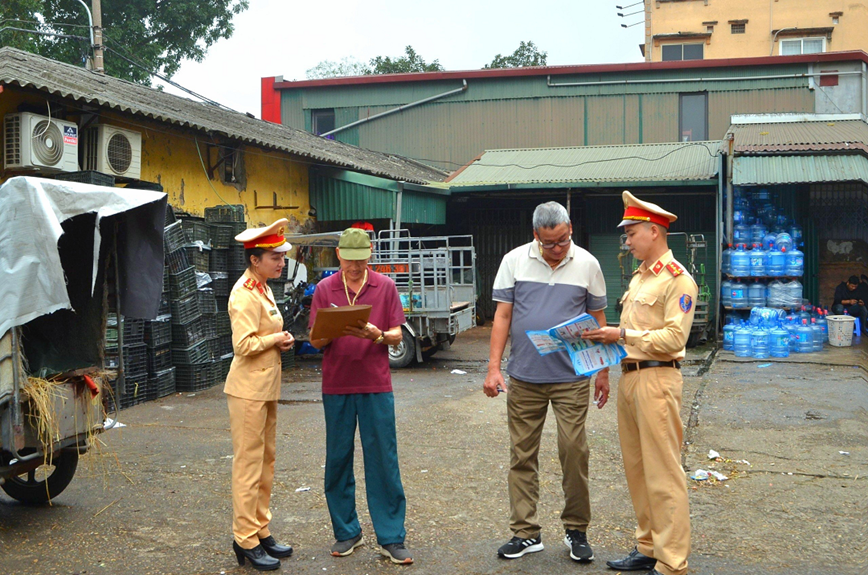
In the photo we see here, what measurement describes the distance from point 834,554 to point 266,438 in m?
3.49

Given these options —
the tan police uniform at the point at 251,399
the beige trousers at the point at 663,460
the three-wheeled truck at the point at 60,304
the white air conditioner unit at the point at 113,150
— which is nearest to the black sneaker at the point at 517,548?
the beige trousers at the point at 663,460

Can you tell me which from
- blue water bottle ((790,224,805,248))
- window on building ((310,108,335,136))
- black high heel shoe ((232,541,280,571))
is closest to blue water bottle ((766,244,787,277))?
blue water bottle ((790,224,805,248))

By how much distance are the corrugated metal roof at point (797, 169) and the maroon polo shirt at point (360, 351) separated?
11036mm

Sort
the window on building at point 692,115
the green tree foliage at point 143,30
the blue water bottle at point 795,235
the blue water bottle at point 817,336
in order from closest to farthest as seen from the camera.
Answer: the blue water bottle at point 817,336 → the blue water bottle at point 795,235 → the window on building at point 692,115 → the green tree foliage at point 143,30

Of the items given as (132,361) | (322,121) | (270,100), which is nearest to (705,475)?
(132,361)

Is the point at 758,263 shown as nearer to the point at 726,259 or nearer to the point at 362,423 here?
the point at 726,259

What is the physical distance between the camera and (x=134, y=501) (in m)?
5.97

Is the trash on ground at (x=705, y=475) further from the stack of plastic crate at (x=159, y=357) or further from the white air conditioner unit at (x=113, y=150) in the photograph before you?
the white air conditioner unit at (x=113, y=150)

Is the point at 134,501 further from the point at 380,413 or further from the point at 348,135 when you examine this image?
the point at 348,135

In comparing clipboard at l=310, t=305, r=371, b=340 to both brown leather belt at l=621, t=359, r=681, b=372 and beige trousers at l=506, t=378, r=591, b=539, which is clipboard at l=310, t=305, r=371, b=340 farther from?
brown leather belt at l=621, t=359, r=681, b=372

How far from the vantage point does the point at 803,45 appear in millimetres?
32500

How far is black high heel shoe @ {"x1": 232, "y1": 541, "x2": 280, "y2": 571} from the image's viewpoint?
4.59m

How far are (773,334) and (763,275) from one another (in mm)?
1156

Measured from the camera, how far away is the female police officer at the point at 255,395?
460 cm
